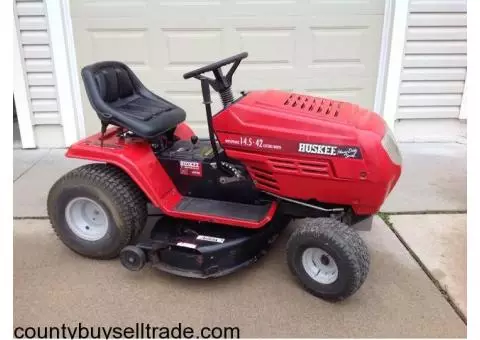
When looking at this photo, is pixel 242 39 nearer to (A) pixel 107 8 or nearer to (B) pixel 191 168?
(A) pixel 107 8

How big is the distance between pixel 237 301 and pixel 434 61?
3.62 meters

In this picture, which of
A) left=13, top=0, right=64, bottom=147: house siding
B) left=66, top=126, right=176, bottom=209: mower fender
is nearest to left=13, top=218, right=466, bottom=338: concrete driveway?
left=66, top=126, right=176, bottom=209: mower fender

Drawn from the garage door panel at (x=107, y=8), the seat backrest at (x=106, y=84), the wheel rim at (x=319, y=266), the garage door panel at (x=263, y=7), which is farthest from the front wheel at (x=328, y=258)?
the garage door panel at (x=107, y=8)

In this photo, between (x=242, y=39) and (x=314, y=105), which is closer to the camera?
(x=314, y=105)

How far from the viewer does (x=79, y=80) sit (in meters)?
4.61

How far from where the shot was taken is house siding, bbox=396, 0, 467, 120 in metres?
4.50

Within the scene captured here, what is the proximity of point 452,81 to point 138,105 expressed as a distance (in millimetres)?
3593

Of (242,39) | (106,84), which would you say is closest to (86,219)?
(106,84)

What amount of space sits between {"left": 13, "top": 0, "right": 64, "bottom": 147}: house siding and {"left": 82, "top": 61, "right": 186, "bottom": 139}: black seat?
2.01 m

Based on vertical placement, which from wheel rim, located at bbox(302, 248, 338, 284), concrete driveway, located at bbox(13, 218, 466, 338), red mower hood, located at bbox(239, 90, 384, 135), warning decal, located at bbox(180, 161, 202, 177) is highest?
red mower hood, located at bbox(239, 90, 384, 135)

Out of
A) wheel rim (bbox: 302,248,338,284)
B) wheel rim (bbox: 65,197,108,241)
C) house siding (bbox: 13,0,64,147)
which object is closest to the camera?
wheel rim (bbox: 302,248,338,284)

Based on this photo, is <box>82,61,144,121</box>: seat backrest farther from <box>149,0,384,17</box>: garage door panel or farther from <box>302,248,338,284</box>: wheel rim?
<box>149,0,384,17</box>: garage door panel

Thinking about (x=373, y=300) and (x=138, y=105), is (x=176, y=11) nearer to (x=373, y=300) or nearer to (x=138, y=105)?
(x=138, y=105)

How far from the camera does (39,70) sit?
455cm
